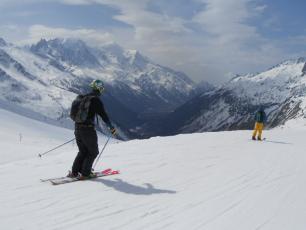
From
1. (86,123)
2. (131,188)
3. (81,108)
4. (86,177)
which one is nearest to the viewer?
(131,188)

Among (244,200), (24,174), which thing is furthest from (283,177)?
(24,174)

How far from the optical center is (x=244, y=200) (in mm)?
9438

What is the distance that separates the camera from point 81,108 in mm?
11078

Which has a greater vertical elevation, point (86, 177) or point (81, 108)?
point (81, 108)

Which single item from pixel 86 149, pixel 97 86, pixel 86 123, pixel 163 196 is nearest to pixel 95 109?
pixel 86 123

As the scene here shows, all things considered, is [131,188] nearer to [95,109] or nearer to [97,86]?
[95,109]

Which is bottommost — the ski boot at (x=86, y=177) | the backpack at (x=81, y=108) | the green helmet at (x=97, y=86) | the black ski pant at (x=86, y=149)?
the ski boot at (x=86, y=177)

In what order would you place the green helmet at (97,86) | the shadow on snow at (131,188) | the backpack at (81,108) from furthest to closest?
the green helmet at (97,86) → the backpack at (81,108) → the shadow on snow at (131,188)

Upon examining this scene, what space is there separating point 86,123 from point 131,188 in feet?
7.36

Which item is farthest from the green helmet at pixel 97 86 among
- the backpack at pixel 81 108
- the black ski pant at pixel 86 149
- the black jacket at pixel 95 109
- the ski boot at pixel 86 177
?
the ski boot at pixel 86 177

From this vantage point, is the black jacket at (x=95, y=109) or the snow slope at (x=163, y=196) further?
the black jacket at (x=95, y=109)

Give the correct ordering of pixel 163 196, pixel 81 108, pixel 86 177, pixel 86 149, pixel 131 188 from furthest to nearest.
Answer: pixel 86 149, pixel 86 177, pixel 81 108, pixel 131 188, pixel 163 196

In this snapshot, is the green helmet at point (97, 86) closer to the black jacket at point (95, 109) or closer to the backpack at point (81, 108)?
the black jacket at point (95, 109)

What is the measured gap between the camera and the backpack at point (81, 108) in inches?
434
